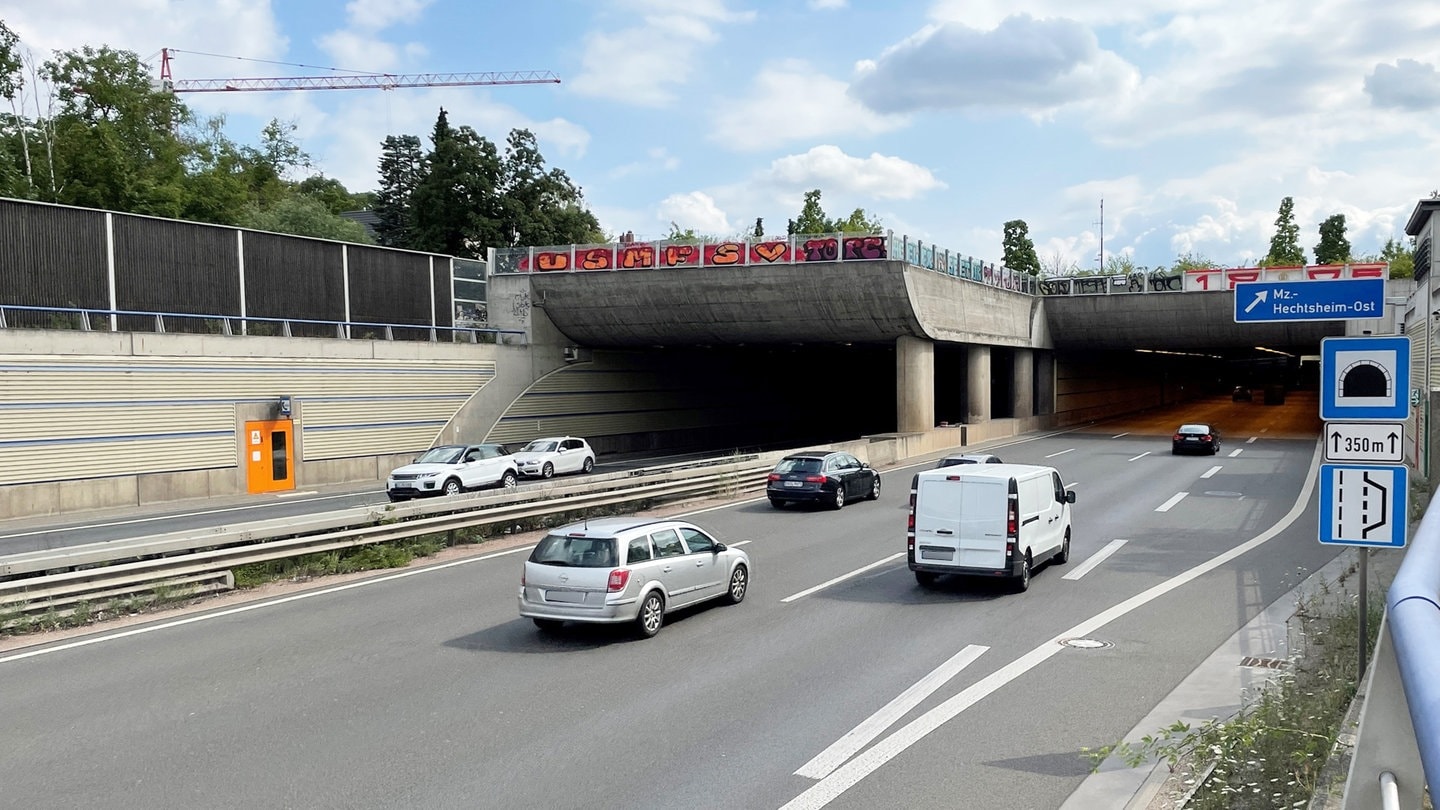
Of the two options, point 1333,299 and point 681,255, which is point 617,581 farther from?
point 681,255

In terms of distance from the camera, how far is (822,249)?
40031 millimetres

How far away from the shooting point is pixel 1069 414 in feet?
207

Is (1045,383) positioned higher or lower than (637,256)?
lower

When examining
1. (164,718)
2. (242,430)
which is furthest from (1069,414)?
(164,718)

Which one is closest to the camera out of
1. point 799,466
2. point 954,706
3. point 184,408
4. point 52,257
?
point 954,706

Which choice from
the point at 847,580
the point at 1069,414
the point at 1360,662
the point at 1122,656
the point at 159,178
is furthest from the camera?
the point at 1069,414

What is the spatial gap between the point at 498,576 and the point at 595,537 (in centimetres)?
499

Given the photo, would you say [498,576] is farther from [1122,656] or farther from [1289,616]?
[1289,616]

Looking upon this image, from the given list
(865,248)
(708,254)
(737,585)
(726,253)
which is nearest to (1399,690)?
(737,585)

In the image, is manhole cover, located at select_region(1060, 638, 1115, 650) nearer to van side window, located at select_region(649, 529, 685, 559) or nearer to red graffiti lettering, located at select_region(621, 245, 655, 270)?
van side window, located at select_region(649, 529, 685, 559)

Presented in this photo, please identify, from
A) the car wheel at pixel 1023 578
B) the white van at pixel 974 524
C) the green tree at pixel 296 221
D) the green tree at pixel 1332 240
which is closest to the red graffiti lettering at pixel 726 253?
the white van at pixel 974 524

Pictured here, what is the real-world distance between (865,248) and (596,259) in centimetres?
1143

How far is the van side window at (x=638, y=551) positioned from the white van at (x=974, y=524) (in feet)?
14.5

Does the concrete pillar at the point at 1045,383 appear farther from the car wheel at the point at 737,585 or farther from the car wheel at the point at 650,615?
the car wheel at the point at 650,615
